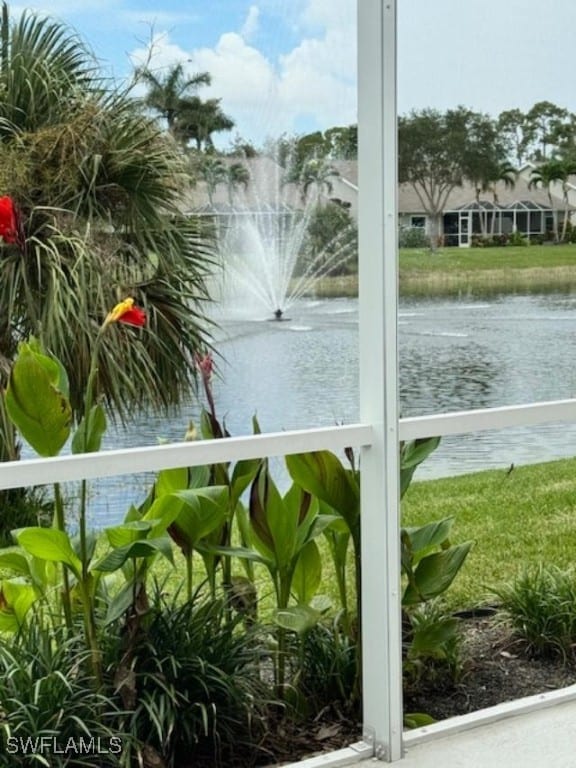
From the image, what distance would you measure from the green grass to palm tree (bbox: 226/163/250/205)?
3.57 ft

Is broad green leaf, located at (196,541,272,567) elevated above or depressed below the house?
below

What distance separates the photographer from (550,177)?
3.44 meters

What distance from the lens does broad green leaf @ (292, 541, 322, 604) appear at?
314 centimetres

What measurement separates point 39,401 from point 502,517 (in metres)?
1.69

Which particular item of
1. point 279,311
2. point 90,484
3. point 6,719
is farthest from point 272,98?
point 6,719

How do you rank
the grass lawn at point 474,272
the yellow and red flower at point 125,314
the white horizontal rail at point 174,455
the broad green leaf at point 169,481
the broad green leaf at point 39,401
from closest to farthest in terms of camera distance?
the white horizontal rail at point 174,455 < the broad green leaf at point 39,401 < the yellow and red flower at point 125,314 < the broad green leaf at point 169,481 < the grass lawn at point 474,272

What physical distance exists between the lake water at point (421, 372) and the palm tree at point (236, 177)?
0.33m

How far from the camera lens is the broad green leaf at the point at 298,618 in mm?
2996

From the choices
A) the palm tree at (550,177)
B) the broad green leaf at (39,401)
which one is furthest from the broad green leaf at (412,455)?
the broad green leaf at (39,401)

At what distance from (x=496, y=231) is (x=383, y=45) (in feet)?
2.40

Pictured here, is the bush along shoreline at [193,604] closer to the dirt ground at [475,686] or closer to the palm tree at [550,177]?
the dirt ground at [475,686]

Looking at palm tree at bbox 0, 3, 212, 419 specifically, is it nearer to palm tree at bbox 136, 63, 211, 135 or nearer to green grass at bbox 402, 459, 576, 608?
palm tree at bbox 136, 63, 211, 135

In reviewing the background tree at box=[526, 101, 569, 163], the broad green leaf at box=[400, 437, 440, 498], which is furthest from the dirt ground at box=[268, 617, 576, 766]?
the background tree at box=[526, 101, 569, 163]

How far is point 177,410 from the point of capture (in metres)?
2.96
